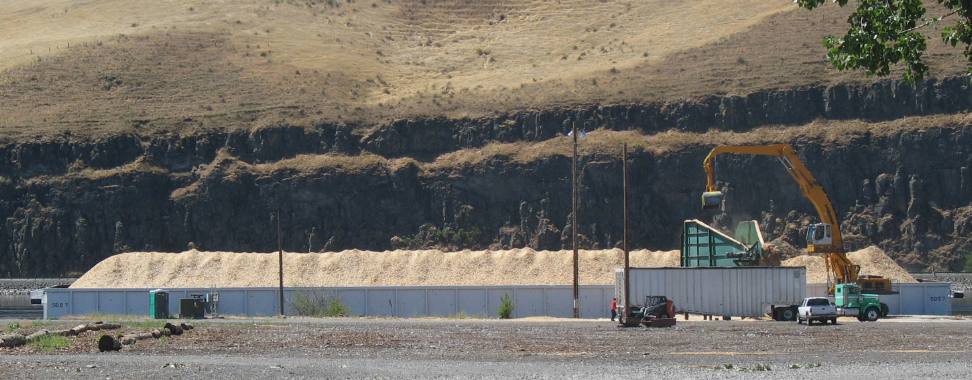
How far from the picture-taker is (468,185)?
11088 centimetres

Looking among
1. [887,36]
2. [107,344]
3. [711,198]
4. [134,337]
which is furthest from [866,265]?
[887,36]

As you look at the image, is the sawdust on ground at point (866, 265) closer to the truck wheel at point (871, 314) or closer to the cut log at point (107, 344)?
the truck wheel at point (871, 314)

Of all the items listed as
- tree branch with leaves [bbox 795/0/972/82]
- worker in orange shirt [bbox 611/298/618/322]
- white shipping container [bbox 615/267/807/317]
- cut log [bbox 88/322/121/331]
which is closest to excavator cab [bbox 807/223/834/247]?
white shipping container [bbox 615/267/807/317]

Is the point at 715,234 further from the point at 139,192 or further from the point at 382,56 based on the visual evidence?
the point at 382,56

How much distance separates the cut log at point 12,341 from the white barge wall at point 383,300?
29.6 meters

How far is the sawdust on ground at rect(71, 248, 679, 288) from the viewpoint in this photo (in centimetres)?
7969

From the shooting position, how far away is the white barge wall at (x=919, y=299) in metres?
64.9

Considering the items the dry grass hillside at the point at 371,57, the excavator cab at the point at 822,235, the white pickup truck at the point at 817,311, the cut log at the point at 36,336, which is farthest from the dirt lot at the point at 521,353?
the dry grass hillside at the point at 371,57

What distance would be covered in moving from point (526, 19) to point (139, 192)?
66.8 m

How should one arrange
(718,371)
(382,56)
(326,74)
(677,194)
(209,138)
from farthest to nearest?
(382,56) → (326,74) → (209,138) → (677,194) → (718,371)

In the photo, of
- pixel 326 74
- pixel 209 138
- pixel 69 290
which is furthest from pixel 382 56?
pixel 69 290

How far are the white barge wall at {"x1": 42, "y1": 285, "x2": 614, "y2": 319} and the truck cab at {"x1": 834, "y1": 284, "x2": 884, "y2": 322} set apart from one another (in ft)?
36.8

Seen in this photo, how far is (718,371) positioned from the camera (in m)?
29.3

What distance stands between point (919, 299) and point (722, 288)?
10.3 meters
